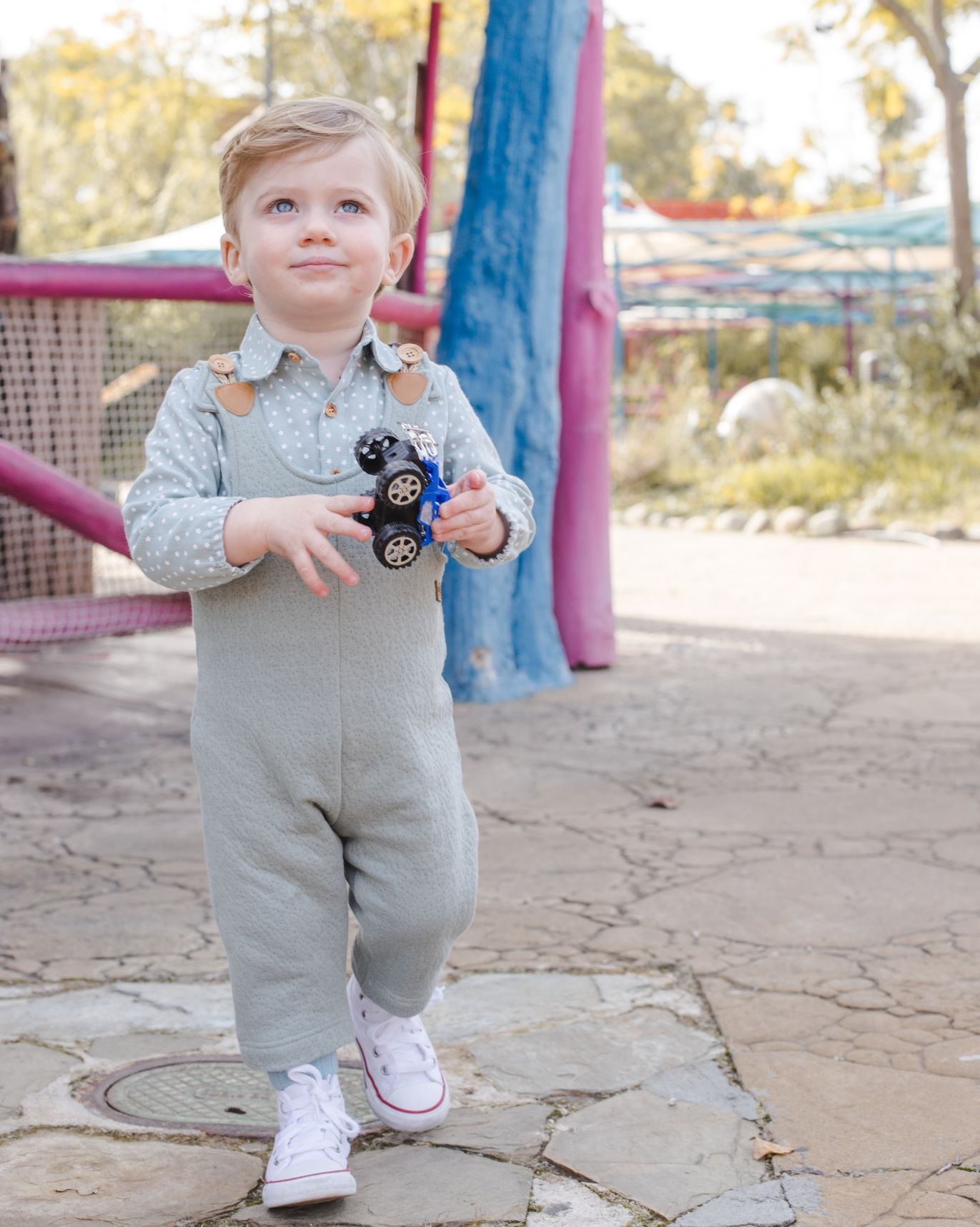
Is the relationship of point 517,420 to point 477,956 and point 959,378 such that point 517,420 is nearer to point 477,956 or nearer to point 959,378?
point 477,956

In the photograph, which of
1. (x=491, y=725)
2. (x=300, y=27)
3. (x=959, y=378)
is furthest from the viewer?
(x=300, y=27)

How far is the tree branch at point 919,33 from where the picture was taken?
12070 mm

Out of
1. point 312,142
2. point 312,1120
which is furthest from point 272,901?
point 312,142

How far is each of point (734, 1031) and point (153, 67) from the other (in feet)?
82.9

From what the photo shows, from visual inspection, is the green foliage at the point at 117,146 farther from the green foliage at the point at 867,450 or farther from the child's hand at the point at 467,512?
the child's hand at the point at 467,512

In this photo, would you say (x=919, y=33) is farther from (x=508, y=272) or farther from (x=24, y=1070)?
(x=24, y=1070)

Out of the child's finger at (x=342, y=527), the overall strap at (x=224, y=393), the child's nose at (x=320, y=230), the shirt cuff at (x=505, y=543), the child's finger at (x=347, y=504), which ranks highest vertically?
the child's nose at (x=320, y=230)

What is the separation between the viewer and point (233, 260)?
207 centimetres

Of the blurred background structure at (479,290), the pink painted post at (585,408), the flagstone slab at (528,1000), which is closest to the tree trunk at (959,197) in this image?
the blurred background structure at (479,290)

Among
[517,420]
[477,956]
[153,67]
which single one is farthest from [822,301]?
[477,956]

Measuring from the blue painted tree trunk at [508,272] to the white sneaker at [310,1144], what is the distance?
337 centimetres

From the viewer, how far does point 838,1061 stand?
2.35 metres

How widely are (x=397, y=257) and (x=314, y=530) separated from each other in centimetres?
54

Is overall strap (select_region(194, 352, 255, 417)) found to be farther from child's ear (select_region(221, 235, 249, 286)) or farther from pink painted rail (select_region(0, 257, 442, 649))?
pink painted rail (select_region(0, 257, 442, 649))
